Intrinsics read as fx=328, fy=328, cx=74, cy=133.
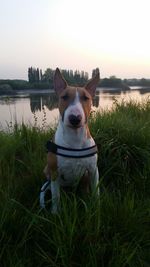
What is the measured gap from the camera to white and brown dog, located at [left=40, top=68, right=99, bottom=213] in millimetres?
2771

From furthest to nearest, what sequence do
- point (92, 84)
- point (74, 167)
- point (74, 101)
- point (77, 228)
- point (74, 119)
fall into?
point (92, 84) → point (74, 167) → point (74, 101) → point (74, 119) → point (77, 228)

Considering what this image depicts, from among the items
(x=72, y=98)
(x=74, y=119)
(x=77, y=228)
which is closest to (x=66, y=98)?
(x=72, y=98)

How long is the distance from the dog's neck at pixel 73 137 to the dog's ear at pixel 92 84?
1.27 feet

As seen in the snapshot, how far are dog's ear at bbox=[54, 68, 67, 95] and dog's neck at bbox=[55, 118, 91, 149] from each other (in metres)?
0.33

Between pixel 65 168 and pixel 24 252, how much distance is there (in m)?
0.85

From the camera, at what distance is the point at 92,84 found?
3.08 metres

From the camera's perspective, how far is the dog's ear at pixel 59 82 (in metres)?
2.98

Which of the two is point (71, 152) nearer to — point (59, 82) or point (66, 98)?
point (66, 98)

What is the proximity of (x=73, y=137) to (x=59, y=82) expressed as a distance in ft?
1.75

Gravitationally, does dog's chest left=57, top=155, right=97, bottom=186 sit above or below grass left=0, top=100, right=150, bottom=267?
above

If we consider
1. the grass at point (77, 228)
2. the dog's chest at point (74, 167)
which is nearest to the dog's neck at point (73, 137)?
the dog's chest at point (74, 167)

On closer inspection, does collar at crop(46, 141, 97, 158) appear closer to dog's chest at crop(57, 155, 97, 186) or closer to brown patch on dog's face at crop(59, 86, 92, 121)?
dog's chest at crop(57, 155, 97, 186)

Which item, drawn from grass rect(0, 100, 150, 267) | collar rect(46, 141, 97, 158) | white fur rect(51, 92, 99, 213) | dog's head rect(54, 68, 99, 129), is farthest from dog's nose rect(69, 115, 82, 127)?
grass rect(0, 100, 150, 267)

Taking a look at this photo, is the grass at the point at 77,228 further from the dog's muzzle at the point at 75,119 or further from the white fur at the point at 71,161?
the dog's muzzle at the point at 75,119
